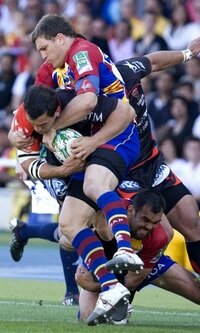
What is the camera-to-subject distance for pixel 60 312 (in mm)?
9648

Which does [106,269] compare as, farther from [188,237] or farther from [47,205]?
[47,205]

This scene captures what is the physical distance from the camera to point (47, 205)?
38.1ft

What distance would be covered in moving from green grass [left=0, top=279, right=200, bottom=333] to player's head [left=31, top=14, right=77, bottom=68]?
194 cm

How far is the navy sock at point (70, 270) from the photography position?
1059cm

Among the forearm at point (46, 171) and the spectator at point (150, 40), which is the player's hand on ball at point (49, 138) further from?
the spectator at point (150, 40)

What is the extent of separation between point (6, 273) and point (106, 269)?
5.20m

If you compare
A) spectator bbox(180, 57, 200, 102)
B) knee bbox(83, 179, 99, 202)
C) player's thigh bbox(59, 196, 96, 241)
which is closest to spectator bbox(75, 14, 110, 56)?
spectator bbox(180, 57, 200, 102)

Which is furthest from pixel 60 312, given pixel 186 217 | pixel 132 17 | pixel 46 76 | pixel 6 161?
pixel 132 17

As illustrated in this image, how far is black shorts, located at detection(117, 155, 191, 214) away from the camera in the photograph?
9828 mm

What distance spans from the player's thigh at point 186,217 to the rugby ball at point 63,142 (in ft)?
4.40

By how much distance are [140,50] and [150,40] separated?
24cm

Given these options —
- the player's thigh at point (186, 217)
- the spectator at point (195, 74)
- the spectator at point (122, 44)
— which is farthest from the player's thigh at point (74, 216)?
the spectator at point (122, 44)

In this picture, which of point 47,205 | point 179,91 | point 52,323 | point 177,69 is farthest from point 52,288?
point 177,69

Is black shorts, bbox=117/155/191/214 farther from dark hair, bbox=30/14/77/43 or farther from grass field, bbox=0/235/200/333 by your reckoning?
dark hair, bbox=30/14/77/43
